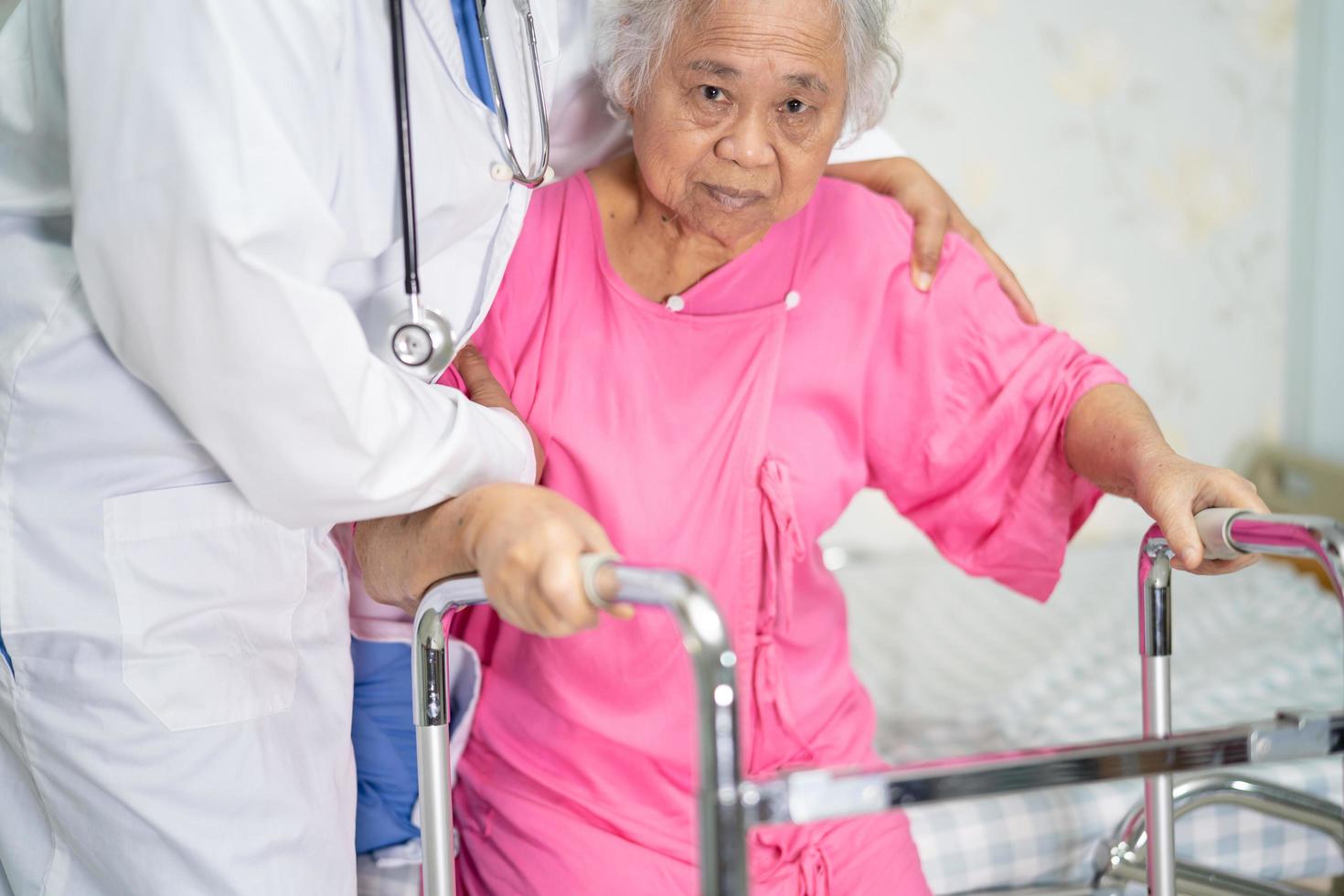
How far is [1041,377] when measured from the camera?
1.40 m

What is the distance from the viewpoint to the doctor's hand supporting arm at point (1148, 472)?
114 centimetres

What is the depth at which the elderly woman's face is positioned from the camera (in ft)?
3.90

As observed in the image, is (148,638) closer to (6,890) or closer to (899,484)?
(6,890)

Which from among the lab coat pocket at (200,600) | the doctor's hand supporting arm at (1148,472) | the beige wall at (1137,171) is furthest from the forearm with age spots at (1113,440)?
the beige wall at (1137,171)

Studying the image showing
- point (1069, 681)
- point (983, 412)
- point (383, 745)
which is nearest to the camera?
point (383, 745)

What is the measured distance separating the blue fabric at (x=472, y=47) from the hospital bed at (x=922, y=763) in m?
0.46

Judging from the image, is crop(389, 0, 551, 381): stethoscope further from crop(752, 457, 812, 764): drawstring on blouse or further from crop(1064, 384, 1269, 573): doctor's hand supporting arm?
crop(1064, 384, 1269, 573): doctor's hand supporting arm

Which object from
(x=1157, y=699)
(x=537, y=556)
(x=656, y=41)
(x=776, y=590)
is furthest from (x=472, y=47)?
(x=1157, y=699)

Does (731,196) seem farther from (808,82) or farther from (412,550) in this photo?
(412,550)

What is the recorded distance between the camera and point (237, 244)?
906mm

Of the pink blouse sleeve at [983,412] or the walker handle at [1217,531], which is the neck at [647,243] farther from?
the walker handle at [1217,531]

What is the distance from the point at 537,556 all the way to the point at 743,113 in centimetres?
53

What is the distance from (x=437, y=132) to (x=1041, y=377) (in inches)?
26.7

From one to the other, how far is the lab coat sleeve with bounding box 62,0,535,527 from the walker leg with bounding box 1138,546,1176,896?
66 centimetres
